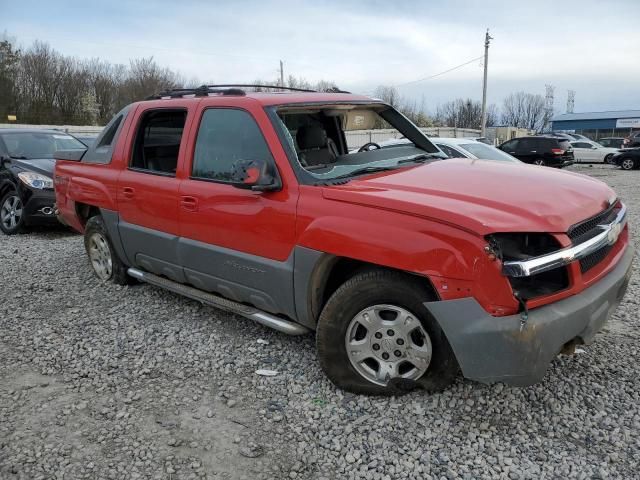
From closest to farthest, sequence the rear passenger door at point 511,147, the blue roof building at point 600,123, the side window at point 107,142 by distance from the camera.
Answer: the side window at point 107,142
the rear passenger door at point 511,147
the blue roof building at point 600,123

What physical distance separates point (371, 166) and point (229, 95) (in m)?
1.22

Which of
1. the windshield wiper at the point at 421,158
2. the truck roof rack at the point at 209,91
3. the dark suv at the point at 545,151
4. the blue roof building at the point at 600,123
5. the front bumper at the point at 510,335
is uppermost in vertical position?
the blue roof building at the point at 600,123

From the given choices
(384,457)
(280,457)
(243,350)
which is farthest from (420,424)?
(243,350)

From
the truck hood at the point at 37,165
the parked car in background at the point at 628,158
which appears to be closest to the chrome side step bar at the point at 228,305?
the truck hood at the point at 37,165

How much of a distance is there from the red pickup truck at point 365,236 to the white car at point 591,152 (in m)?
26.2

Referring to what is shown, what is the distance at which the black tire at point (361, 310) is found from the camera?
291 cm

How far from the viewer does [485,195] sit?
296cm

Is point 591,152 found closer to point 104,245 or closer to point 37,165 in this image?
point 37,165

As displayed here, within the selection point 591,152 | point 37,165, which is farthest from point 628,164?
point 37,165

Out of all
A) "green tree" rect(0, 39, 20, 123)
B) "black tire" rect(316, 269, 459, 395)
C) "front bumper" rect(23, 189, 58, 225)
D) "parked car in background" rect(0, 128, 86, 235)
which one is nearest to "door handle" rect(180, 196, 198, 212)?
"black tire" rect(316, 269, 459, 395)

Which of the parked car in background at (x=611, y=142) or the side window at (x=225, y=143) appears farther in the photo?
the parked car in background at (x=611, y=142)

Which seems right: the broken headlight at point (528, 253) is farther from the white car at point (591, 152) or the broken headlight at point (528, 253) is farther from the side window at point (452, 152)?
the white car at point (591, 152)

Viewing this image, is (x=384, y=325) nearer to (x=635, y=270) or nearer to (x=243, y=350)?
(x=243, y=350)

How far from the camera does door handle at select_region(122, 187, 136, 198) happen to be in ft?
15.1
